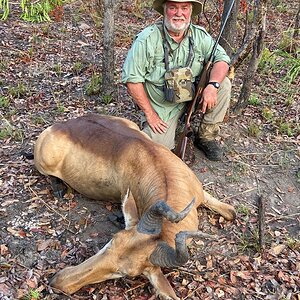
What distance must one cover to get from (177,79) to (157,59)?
37cm

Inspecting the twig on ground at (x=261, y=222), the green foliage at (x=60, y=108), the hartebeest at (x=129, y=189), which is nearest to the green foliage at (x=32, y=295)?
the hartebeest at (x=129, y=189)

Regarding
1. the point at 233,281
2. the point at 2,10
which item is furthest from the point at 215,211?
the point at 2,10

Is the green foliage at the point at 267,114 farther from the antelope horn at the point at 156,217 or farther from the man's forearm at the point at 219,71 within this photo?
the antelope horn at the point at 156,217

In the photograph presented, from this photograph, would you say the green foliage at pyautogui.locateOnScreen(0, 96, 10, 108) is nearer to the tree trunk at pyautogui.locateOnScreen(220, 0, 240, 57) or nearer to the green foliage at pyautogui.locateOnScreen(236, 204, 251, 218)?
the tree trunk at pyautogui.locateOnScreen(220, 0, 240, 57)

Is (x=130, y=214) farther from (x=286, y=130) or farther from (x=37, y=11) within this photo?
(x=37, y=11)

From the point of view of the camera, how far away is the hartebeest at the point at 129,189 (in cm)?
397

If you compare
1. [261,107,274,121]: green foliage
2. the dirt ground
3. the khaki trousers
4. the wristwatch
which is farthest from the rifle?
[261,107,274,121]: green foliage

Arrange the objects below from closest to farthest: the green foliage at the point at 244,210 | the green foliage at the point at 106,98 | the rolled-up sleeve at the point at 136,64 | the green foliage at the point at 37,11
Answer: the green foliage at the point at 244,210
the rolled-up sleeve at the point at 136,64
the green foliage at the point at 106,98
the green foliage at the point at 37,11

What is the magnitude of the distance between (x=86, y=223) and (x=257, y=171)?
2.47m

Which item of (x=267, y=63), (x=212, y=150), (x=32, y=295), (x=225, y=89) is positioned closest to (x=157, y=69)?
(x=225, y=89)

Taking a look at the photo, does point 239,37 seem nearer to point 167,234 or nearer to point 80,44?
point 80,44

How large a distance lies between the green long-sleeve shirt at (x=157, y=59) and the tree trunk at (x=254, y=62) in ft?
2.90

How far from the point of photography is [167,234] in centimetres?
423

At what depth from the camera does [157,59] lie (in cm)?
618
